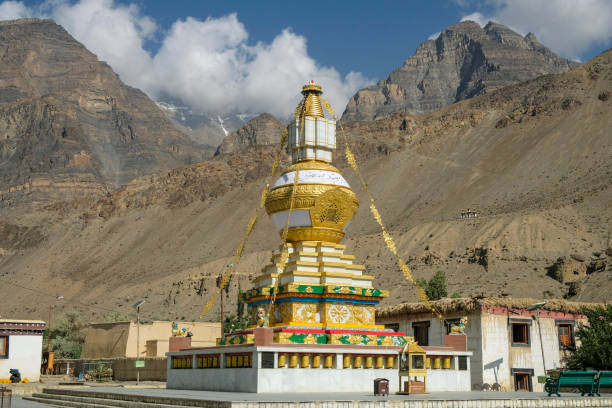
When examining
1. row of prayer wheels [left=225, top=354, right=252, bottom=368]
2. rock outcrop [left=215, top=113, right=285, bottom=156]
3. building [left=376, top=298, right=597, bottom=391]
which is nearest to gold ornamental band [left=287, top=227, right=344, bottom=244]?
row of prayer wheels [left=225, top=354, right=252, bottom=368]

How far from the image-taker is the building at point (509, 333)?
30453mm

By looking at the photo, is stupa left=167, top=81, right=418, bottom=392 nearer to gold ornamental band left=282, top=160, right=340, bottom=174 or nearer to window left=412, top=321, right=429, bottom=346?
gold ornamental band left=282, top=160, right=340, bottom=174

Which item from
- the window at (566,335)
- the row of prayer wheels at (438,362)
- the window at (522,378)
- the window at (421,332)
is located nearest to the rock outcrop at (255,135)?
the window at (421,332)

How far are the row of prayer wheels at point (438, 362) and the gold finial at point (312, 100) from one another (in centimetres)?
968

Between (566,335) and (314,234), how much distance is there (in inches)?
546

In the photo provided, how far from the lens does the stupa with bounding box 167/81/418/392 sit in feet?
71.9

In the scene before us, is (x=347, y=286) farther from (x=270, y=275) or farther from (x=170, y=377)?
(x=170, y=377)

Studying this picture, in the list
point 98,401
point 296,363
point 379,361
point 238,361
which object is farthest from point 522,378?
point 98,401

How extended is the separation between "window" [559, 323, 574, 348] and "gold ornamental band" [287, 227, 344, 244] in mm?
12626

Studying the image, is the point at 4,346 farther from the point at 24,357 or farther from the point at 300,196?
the point at 300,196

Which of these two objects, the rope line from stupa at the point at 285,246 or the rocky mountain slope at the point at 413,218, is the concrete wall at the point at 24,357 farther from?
the rocky mountain slope at the point at 413,218

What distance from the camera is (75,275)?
118938 millimetres

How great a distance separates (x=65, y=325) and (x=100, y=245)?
58898 millimetres

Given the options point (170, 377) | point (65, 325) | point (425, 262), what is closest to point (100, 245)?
point (65, 325)
